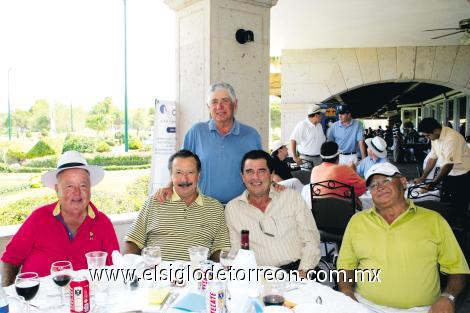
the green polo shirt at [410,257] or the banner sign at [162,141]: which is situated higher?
the banner sign at [162,141]

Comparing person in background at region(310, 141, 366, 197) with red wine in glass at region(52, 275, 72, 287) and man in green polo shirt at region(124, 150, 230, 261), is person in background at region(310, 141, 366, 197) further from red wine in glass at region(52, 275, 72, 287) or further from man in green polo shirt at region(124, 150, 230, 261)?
red wine in glass at region(52, 275, 72, 287)

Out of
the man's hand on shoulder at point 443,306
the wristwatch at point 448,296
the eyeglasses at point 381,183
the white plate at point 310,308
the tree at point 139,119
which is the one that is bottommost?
the man's hand on shoulder at point 443,306

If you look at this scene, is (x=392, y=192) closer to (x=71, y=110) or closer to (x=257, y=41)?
(x=257, y=41)

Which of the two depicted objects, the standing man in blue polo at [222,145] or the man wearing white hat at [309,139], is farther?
the man wearing white hat at [309,139]

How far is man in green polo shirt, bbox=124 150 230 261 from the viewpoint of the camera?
8.43ft

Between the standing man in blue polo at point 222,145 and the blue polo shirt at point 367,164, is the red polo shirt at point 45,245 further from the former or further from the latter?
the blue polo shirt at point 367,164

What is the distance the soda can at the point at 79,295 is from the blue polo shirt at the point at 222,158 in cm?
160

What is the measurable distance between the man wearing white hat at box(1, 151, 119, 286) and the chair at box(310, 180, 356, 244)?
2.20m

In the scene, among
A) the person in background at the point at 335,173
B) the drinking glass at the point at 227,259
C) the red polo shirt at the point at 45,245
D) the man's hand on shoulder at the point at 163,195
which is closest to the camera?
the drinking glass at the point at 227,259

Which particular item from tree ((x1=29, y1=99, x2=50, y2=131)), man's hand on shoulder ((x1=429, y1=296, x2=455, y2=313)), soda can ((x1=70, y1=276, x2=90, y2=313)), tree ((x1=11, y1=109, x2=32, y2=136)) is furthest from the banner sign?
tree ((x1=29, y1=99, x2=50, y2=131))

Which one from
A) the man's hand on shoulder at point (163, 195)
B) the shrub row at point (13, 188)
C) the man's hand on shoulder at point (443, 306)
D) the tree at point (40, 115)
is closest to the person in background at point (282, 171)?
the man's hand on shoulder at point (163, 195)

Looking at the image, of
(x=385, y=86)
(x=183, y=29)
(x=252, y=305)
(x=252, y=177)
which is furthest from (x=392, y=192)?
(x=385, y=86)

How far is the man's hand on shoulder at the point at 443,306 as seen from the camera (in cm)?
207

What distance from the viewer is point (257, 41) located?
4852 millimetres
